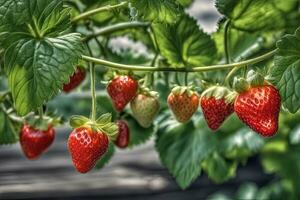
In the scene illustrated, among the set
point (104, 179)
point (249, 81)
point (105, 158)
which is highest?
point (249, 81)

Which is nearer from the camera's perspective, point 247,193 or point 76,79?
point 76,79

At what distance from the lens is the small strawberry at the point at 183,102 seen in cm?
112

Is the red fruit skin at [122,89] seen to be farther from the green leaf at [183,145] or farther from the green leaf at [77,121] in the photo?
the green leaf at [183,145]

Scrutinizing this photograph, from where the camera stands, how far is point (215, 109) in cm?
108

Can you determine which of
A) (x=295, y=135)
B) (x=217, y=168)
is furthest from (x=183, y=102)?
(x=295, y=135)

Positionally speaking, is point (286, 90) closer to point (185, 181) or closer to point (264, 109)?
point (264, 109)

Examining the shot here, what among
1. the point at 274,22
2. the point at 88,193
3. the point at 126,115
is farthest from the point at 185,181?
the point at 88,193

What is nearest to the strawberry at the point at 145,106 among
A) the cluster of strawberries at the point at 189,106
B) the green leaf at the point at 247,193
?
the cluster of strawberries at the point at 189,106

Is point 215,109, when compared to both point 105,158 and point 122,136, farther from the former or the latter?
point 105,158

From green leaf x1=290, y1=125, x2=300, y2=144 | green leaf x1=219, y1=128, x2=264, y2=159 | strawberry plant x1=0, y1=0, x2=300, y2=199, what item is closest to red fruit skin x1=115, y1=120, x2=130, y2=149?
strawberry plant x1=0, y1=0, x2=300, y2=199

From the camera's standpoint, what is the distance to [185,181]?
1.27 meters

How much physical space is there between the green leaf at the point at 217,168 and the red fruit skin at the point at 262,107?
0.43 meters

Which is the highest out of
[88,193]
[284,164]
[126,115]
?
[126,115]

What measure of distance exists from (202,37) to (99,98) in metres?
0.26
